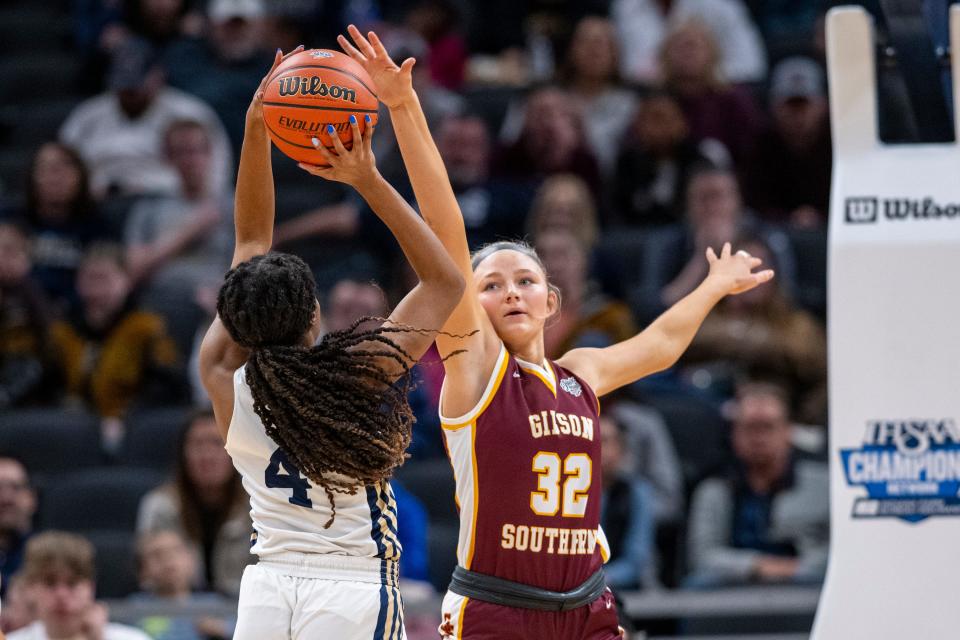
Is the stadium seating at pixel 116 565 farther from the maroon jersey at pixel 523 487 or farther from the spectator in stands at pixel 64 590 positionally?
the maroon jersey at pixel 523 487

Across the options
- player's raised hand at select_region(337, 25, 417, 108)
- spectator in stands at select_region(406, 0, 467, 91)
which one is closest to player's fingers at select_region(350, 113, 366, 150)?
Answer: player's raised hand at select_region(337, 25, 417, 108)

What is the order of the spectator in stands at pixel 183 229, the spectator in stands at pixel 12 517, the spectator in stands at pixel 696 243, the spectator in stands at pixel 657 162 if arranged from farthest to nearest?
the spectator in stands at pixel 657 162
the spectator in stands at pixel 183 229
the spectator in stands at pixel 696 243
the spectator in stands at pixel 12 517

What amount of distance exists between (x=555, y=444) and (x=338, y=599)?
956mm

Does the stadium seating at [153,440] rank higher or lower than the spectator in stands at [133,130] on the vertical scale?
lower

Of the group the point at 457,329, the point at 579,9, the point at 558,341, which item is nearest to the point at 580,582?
the point at 457,329

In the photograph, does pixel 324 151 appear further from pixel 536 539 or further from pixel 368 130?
pixel 536 539

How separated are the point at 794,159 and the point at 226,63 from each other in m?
4.12

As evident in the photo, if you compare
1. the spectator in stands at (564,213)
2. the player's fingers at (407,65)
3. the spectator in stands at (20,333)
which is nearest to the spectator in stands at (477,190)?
the spectator in stands at (564,213)

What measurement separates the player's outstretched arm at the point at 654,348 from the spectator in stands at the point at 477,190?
4055 millimetres

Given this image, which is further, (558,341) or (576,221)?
(576,221)

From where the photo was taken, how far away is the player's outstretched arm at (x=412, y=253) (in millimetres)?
4160

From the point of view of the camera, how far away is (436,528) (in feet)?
25.5

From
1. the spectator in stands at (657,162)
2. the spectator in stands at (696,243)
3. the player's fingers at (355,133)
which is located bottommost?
the player's fingers at (355,133)

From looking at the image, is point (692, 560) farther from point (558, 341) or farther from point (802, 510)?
point (558, 341)
